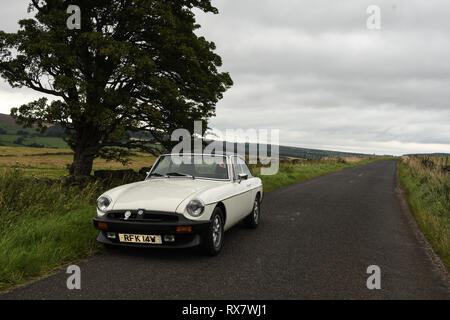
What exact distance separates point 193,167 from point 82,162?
8.66 meters

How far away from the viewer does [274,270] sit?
4438 mm

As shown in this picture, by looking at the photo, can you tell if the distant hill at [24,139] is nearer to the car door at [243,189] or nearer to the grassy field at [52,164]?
the grassy field at [52,164]

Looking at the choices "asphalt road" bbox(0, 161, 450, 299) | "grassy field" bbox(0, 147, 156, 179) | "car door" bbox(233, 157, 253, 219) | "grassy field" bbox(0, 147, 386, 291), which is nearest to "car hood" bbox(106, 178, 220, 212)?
"car door" bbox(233, 157, 253, 219)

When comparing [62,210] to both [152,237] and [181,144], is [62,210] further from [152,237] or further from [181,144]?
[181,144]

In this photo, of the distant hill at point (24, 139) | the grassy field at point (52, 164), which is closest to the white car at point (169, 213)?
the grassy field at point (52, 164)

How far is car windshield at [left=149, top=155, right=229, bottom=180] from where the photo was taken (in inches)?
245

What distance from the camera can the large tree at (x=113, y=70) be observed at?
421 inches

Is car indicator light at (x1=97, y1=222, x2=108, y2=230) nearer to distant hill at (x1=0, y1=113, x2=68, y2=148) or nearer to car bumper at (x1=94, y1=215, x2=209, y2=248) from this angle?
car bumper at (x1=94, y1=215, x2=209, y2=248)

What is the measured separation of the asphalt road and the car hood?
806 millimetres

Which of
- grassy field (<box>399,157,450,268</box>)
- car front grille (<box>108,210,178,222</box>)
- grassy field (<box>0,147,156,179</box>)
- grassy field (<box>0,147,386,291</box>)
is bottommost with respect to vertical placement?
grassy field (<box>0,147,156,179</box>)

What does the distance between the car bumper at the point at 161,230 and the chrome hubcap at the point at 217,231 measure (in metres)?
0.40

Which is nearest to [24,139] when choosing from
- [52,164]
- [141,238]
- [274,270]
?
[52,164]

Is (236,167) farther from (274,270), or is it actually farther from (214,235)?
(274,270)

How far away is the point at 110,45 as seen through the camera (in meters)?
10.4
